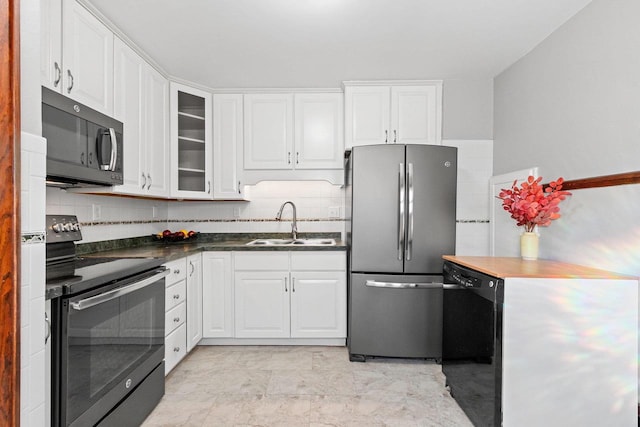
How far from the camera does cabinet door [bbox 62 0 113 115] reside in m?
1.81

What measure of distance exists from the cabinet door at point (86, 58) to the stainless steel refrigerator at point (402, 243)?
1796 mm

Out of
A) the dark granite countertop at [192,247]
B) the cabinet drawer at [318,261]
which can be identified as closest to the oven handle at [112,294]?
the dark granite countertop at [192,247]

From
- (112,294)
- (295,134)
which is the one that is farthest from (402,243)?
(112,294)

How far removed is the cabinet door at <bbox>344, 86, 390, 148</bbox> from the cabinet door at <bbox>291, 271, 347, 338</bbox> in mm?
1247

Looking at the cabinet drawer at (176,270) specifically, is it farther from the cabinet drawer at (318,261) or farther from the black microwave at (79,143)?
the cabinet drawer at (318,261)

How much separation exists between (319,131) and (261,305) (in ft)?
5.59

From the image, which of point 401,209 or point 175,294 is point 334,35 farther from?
point 175,294

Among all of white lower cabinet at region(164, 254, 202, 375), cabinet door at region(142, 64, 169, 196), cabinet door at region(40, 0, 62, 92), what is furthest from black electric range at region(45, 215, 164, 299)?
cabinet door at region(142, 64, 169, 196)

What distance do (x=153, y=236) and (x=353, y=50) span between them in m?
2.47

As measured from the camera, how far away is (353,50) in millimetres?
2541

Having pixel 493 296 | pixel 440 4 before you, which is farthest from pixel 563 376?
pixel 440 4

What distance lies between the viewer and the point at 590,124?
197 centimetres

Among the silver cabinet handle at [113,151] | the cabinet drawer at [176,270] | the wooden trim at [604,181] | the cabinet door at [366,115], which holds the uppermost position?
the cabinet door at [366,115]

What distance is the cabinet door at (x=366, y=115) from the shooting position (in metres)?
3.13
